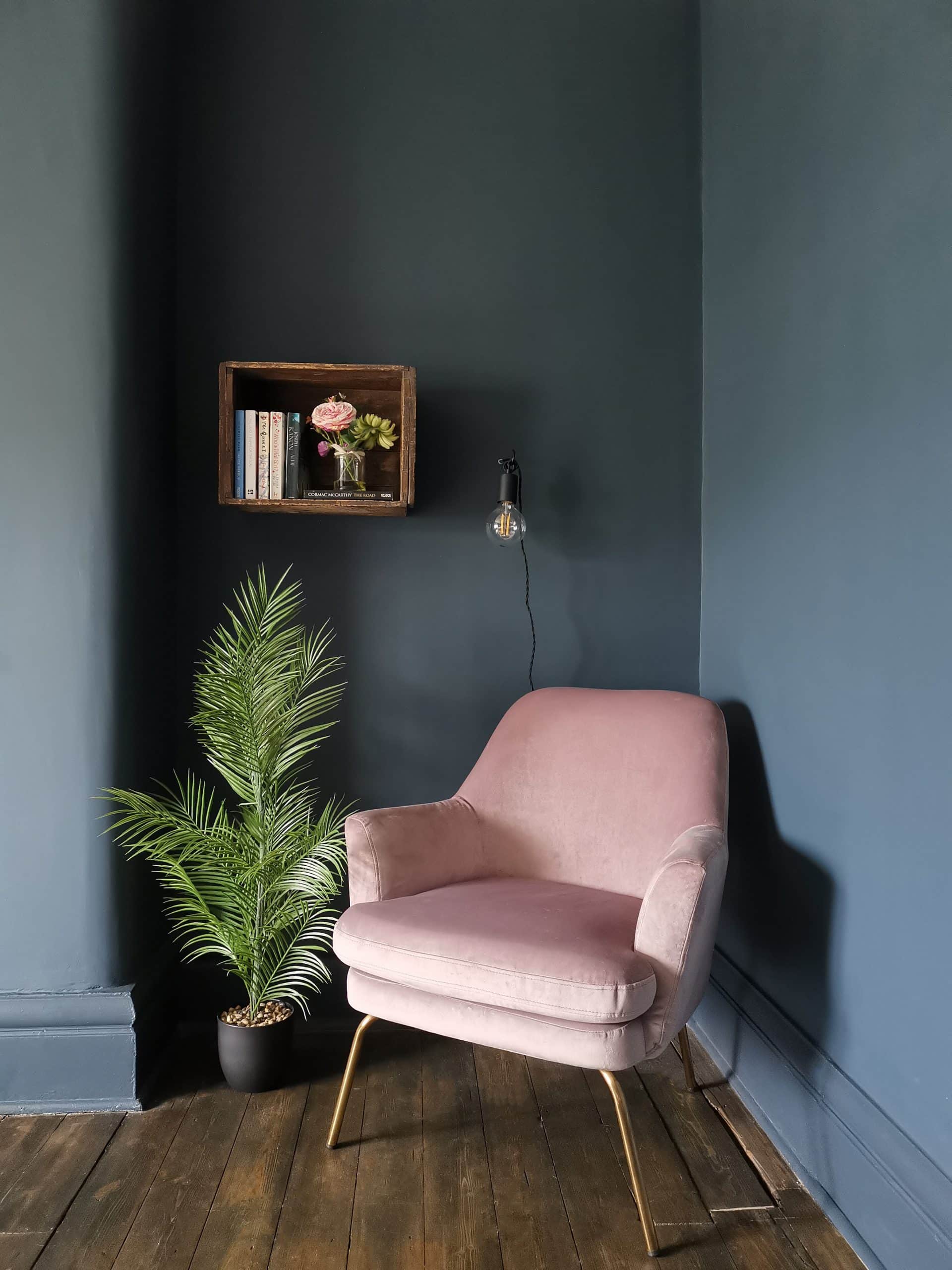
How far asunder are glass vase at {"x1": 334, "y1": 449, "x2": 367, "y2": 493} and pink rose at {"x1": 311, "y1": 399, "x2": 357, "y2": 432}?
3.2 inches

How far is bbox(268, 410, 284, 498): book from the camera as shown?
2.26 m

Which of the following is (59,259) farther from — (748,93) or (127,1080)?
(127,1080)

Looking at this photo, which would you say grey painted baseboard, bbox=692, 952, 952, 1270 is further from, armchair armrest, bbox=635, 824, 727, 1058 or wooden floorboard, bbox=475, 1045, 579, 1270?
wooden floorboard, bbox=475, 1045, 579, 1270

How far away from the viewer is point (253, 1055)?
2.03 metres

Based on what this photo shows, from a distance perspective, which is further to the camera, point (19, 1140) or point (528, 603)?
point (528, 603)

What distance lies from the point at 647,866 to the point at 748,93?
6.38 ft

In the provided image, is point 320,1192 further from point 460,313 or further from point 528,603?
point 460,313

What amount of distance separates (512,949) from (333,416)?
1.39 metres

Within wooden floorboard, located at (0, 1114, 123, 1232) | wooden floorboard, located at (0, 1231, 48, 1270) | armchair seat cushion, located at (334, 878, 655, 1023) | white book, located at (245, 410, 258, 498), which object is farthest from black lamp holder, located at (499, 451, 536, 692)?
wooden floorboard, located at (0, 1231, 48, 1270)

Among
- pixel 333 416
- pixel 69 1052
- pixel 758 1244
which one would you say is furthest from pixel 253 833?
pixel 758 1244

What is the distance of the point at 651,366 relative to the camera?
8.43 feet

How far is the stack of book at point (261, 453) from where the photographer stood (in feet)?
7.39

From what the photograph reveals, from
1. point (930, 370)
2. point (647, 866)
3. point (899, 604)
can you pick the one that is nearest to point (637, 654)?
point (647, 866)

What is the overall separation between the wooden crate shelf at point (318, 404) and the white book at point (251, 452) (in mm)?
32
